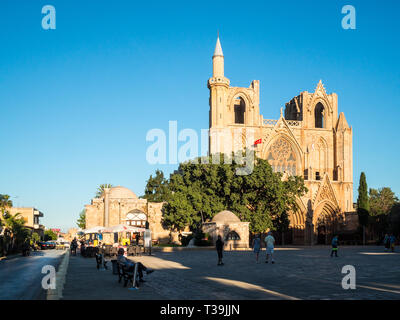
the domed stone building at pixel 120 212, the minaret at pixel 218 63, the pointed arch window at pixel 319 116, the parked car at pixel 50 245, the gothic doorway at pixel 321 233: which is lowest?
the parked car at pixel 50 245

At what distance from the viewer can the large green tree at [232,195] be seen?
49562 millimetres

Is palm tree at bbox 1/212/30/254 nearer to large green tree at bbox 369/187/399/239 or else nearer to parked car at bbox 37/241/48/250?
parked car at bbox 37/241/48/250

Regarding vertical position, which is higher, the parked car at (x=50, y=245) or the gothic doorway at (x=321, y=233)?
the gothic doorway at (x=321, y=233)

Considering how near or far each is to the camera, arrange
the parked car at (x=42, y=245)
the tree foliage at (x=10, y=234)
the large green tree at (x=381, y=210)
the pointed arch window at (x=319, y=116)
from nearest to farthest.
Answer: the tree foliage at (x=10, y=234) → the large green tree at (x=381, y=210) → the parked car at (x=42, y=245) → the pointed arch window at (x=319, y=116)

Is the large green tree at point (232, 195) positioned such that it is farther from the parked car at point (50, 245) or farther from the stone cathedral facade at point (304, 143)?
the parked car at point (50, 245)

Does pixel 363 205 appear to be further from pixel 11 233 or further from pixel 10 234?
pixel 10 234

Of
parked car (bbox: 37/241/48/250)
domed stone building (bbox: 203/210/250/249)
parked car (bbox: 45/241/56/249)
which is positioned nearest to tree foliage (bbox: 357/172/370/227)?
domed stone building (bbox: 203/210/250/249)

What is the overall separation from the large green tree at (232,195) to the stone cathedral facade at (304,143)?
10.8m

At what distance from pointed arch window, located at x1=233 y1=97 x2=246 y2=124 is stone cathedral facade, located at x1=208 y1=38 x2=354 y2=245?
A: 0.19 meters

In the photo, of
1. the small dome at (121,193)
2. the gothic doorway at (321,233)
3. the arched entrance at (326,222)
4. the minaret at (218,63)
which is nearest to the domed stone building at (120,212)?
the small dome at (121,193)

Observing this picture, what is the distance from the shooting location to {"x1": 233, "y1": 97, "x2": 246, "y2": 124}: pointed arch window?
7406 cm

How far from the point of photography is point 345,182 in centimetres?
6812
